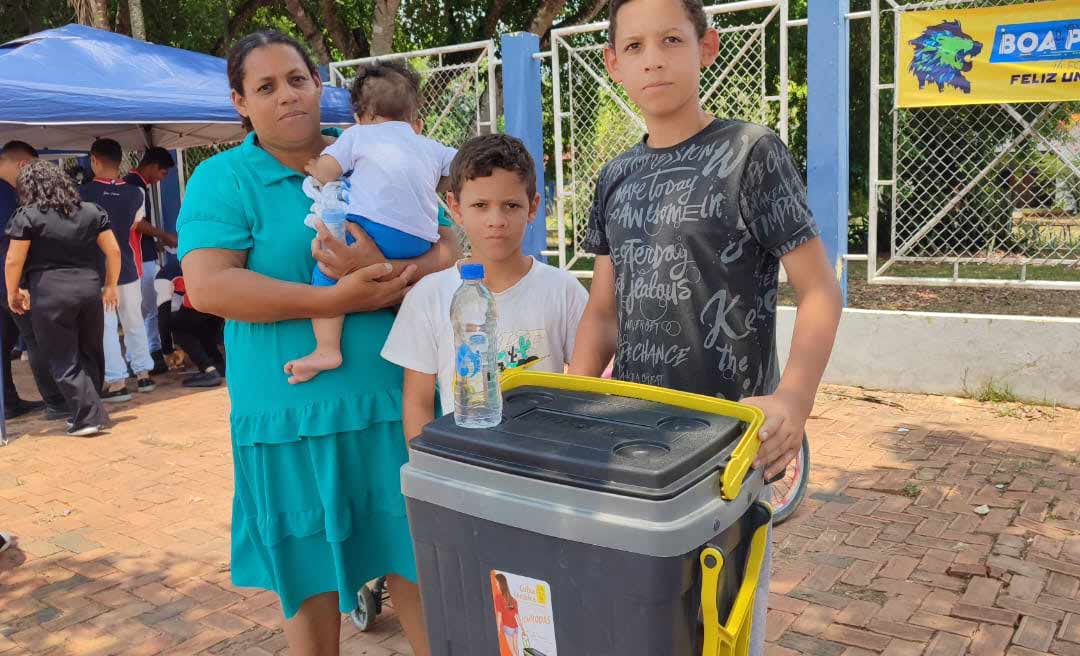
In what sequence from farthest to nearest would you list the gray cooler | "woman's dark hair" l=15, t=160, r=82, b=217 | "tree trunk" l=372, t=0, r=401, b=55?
"tree trunk" l=372, t=0, r=401, b=55 < "woman's dark hair" l=15, t=160, r=82, b=217 < the gray cooler

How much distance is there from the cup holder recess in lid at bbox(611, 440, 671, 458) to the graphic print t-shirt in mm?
441

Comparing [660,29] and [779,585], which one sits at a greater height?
[660,29]

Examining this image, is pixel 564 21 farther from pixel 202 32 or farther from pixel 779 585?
pixel 779 585

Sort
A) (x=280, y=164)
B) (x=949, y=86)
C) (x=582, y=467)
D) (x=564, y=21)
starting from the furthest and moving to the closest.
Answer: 1. (x=564, y=21)
2. (x=949, y=86)
3. (x=280, y=164)
4. (x=582, y=467)

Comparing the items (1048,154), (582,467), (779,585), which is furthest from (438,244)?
(1048,154)

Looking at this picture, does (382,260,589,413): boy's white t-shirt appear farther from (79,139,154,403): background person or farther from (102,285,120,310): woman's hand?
(79,139,154,403): background person

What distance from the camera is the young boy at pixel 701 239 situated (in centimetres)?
163

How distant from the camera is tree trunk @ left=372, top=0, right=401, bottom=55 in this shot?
37.2 ft

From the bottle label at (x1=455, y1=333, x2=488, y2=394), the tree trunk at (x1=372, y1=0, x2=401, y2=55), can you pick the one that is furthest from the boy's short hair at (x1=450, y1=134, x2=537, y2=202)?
the tree trunk at (x1=372, y1=0, x2=401, y2=55)

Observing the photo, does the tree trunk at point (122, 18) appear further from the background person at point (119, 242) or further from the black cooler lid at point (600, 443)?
the black cooler lid at point (600, 443)

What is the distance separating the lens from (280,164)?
2168 millimetres

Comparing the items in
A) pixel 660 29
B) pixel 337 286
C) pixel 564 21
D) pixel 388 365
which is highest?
pixel 564 21

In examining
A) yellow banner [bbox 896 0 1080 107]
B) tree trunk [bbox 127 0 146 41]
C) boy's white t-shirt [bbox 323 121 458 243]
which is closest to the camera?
boy's white t-shirt [bbox 323 121 458 243]

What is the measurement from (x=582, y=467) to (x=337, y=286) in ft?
3.21
